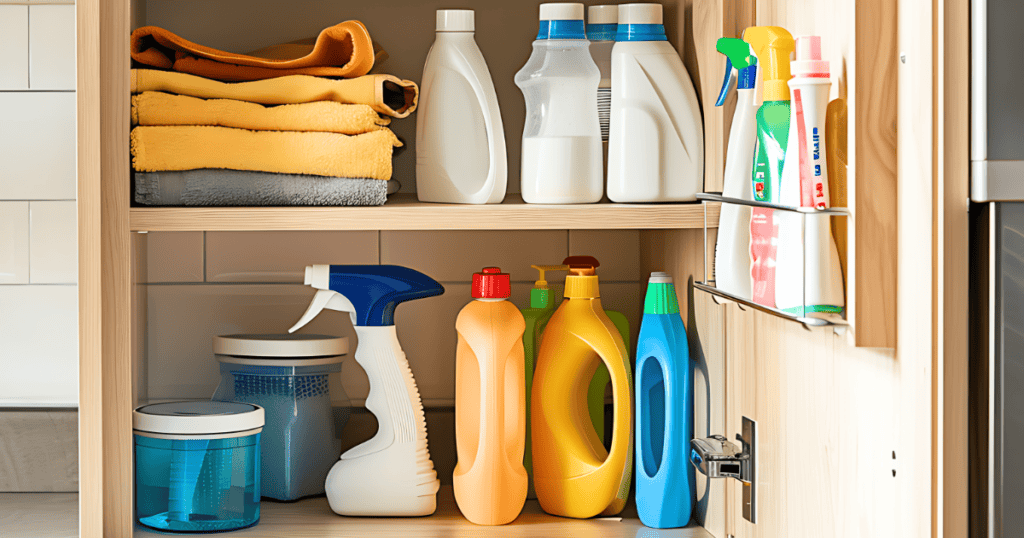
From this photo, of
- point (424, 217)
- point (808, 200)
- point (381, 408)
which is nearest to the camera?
point (808, 200)

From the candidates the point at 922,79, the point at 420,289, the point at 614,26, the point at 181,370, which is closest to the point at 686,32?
the point at 614,26

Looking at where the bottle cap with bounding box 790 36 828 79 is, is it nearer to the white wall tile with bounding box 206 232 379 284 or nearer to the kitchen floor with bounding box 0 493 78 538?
the white wall tile with bounding box 206 232 379 284

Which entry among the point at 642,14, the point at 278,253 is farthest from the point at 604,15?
the point at 278,253

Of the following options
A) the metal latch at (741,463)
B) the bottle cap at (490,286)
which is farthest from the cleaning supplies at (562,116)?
the metal latch at (741,463)

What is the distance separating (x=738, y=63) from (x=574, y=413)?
1.64 ft

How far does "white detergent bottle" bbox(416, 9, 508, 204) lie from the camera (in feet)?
3.52

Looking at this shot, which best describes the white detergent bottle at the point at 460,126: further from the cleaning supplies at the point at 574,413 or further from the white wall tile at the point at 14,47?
the white wall tile at the point at 14,47

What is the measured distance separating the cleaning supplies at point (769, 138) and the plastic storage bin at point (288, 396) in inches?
24.2

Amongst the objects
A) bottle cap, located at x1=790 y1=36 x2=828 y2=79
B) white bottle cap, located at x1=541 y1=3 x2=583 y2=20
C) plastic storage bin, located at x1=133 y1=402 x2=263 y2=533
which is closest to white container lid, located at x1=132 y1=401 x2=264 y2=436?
plastic storage bin, located at x1=133 y1=402 x2=263 y2=533

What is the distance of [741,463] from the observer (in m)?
0.93

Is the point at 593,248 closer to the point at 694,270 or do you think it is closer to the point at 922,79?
the point at 694,270

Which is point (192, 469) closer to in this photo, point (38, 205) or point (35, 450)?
point (35, 450)

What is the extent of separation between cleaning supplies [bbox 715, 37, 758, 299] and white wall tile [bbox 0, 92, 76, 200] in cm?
94

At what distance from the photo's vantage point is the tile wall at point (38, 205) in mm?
1279
